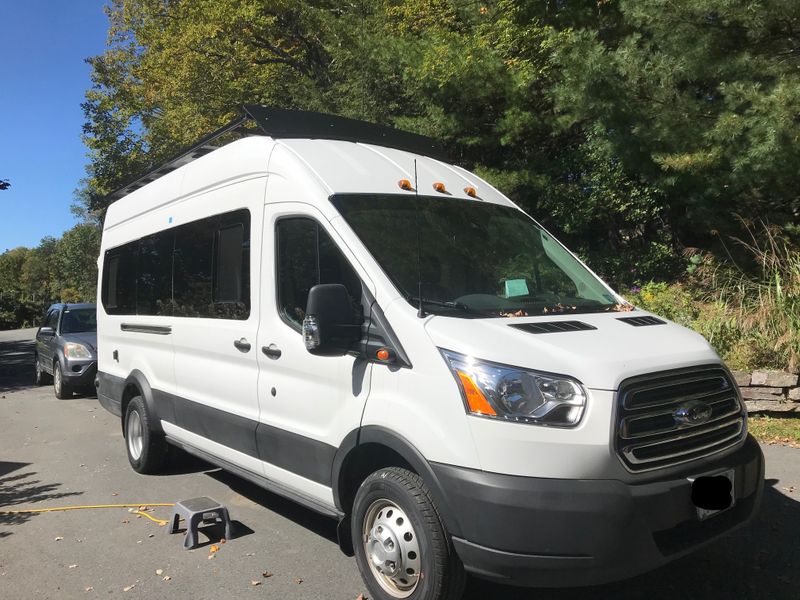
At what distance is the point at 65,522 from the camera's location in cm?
513

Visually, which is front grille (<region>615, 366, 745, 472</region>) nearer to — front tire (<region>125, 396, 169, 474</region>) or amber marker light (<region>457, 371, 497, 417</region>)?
amber marker light (<region>457, 371, 497, 417</region>)

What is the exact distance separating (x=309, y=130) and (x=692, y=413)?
3.04 m

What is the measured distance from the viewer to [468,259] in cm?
391

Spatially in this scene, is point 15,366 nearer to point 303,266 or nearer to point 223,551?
point 223,551

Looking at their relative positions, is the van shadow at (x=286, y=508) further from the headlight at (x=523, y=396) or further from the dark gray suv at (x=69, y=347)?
the dark gray suv at (x=69, y=347)

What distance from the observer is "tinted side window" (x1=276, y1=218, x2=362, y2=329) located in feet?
12.2

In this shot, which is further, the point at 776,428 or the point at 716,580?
the point at 776,428

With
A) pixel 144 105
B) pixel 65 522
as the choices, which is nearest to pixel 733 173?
pixel 65 522

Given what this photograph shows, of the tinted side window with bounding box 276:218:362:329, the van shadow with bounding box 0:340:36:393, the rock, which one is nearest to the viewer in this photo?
the tinted side window with bounding box 276:218:362:329

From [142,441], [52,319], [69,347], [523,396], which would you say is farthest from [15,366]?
[523,396]

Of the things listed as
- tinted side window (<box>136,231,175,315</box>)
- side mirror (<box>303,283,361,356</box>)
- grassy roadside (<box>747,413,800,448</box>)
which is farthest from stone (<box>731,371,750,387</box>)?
tinted side window (<box>136,231,175,315</box>)

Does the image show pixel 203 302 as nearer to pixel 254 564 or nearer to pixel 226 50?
pixel 254 564

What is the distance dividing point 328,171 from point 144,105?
19.7m

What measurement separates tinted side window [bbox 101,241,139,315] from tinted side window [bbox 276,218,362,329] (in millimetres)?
3131
